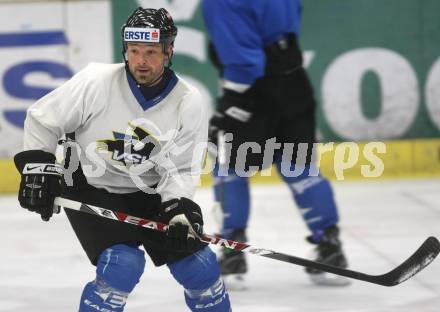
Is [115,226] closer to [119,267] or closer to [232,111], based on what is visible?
[119,267]

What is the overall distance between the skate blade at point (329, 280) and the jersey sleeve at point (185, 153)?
1.18m

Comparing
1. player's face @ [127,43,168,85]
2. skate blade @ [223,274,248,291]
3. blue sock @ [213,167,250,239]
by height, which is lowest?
skate blade @ [223,274,248,291]

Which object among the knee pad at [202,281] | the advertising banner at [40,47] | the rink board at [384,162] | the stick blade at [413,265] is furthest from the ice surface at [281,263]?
the knee pad at [202,281]

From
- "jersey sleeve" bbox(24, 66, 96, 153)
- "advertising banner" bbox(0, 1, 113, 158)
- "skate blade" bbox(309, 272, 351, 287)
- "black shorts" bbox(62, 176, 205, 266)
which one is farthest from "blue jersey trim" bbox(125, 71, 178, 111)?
"advertising banner" bbox(0, 1, 113, 158)

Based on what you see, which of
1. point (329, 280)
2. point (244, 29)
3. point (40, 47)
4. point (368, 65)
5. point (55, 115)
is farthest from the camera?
point (368, 65)

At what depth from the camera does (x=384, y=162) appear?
631cm

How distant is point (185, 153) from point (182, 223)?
0.75 ft

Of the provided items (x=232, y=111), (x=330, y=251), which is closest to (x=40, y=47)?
(x=232, y=111)

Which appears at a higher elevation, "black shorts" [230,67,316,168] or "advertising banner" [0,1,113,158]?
"black shorts" [230,67,316,168]

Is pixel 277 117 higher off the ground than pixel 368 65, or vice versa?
pixel 277 117

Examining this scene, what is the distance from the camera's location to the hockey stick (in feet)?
9.83

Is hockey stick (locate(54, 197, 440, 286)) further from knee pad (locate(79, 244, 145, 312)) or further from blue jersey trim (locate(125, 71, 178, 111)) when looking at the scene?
blue jersey trim (locate(125, 71, 178, 111))

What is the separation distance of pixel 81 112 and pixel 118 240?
36 cm

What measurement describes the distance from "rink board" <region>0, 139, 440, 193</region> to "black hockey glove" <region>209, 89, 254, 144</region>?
2.03 meters
